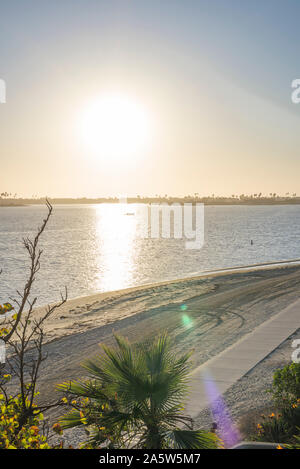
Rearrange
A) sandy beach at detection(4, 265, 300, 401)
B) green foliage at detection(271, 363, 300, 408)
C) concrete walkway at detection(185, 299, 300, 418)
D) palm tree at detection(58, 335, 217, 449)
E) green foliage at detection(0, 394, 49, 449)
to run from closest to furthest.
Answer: green foliage at detection(0, 394, 49, 449)
palm tree at detection(58, 335, 217, 449)
green foliage at detection(271, 363, 300, 408)
concrete walkway at detection(185, 299, 300, 418)
sandy beach at detection(4, 265, 300, 401)

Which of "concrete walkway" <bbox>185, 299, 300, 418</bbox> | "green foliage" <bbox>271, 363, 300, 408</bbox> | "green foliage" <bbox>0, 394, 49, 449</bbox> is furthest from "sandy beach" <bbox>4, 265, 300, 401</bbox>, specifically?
"green foliage" <bbox>0, 394, 49, 449</bbox>

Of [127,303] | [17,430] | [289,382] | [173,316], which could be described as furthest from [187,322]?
[17,430]

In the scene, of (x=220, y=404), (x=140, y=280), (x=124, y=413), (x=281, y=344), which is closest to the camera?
(x=124, y=413)

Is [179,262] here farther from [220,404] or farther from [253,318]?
[220,404]

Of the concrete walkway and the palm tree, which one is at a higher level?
the palm tree

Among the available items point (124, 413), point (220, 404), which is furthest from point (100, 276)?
point (124, 413)

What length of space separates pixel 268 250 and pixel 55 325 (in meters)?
44.3

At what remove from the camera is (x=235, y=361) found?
10.8 metres

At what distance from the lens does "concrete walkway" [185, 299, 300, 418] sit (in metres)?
8.68

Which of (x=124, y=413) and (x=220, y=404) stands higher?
(x=124, y=413)

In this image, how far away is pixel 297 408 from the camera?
6.59 meters

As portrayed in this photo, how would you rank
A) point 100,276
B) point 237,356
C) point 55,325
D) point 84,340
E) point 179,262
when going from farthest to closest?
point 179,262 → point 100,276 → point 55,325 → point 84,340 → point 237,356

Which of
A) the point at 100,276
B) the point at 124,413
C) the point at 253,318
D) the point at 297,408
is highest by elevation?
the point at 124,413

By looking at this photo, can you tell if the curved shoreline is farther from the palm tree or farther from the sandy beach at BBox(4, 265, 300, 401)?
the palm tree
